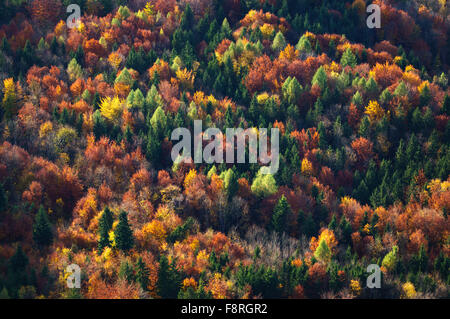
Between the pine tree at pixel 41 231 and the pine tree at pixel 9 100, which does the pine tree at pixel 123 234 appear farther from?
the pine tree at pixel 9 100

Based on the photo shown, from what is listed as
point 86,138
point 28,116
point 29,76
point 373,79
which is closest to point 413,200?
point 373,79

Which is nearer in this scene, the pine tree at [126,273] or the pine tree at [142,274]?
the pine tree at [142,274]

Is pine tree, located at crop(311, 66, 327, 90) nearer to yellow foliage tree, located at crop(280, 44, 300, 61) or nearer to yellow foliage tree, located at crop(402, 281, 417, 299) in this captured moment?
yellow foliage tree, located at crop(280, 44, 300, 61)

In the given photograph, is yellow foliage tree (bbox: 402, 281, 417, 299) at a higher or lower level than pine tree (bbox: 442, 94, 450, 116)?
lower

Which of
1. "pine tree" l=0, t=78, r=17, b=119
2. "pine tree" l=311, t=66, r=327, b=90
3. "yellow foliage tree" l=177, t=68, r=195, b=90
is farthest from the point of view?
"yellow foliage tree" l=177, t=68, r=195, b=90

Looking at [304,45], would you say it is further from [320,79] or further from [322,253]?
[322,253]

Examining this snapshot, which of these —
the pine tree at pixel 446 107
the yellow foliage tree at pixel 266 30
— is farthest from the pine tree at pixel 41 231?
the yellow foliage tree at pixel 266 30

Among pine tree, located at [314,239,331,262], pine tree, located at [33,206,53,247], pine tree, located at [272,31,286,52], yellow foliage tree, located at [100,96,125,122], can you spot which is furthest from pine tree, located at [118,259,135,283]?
pine tree, located at [272,31,286,52]
